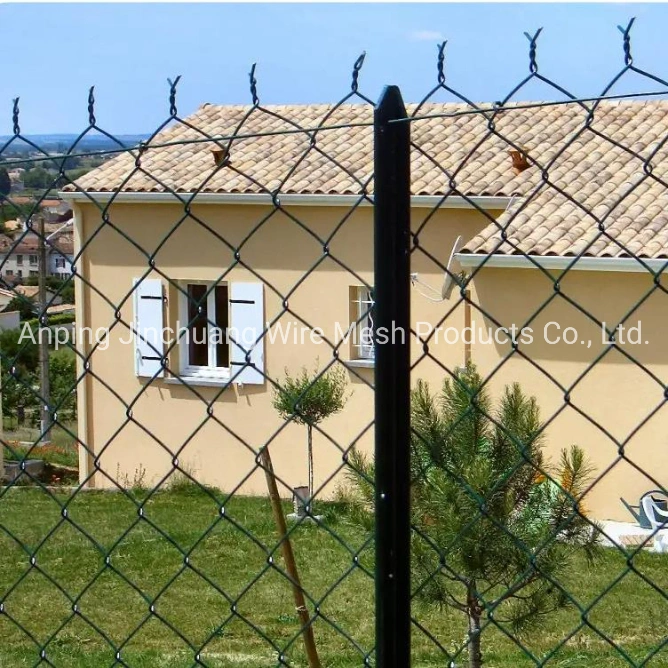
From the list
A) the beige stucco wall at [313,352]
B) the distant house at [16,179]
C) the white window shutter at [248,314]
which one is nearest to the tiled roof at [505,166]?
the beige stucco wall at [313,352]

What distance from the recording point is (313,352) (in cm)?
1271

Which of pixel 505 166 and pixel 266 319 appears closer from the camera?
pixel 505 166

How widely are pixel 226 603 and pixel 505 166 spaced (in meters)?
6.17

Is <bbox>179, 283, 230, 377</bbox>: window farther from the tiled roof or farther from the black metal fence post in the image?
the black metal fence post

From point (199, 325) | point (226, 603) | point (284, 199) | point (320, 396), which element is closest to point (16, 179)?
point (226, 603)

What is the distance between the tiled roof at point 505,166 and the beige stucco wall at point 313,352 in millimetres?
358

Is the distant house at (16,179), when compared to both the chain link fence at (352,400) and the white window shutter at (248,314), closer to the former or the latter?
the chain link fence at (352,400)

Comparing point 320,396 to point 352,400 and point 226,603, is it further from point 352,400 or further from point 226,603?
point 226,603

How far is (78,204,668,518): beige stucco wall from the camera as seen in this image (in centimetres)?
977

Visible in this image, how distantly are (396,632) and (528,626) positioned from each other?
96.7 inches

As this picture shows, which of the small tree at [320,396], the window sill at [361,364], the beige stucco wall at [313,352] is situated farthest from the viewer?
the window sill at [361,364]

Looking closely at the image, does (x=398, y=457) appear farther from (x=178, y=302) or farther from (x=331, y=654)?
(x=178, y=302)

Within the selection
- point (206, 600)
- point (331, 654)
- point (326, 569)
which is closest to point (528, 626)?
point (331, 654)

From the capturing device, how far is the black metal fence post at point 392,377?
1467 millimetres
